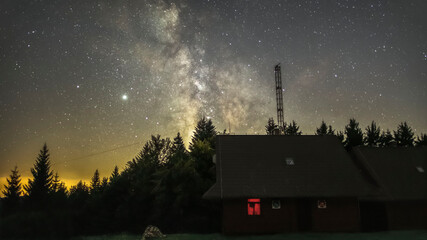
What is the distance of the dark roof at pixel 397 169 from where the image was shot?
28181 mm

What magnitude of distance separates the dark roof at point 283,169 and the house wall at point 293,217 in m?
0.97

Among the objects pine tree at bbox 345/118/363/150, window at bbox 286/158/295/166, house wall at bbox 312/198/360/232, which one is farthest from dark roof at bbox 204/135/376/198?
pine tree at bbox 345/118/363/150

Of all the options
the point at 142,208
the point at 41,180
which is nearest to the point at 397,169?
the point at 142,208

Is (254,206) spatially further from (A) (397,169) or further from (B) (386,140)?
(B) (386,140)

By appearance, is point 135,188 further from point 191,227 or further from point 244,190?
point 244,190

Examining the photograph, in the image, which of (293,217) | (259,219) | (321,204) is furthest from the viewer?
(321,204)

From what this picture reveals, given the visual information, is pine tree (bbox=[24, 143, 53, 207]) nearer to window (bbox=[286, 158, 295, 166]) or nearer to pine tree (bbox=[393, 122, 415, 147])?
window (bbox=[286, 158, 295, 166])

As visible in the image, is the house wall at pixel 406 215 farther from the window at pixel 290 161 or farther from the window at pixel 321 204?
the window at pixel 290 161

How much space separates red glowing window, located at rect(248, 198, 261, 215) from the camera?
2528 centimetres

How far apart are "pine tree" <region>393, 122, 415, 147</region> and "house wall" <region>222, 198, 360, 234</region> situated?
98.9 ft

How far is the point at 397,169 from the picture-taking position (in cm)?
3092

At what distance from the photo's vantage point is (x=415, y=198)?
27.5 meters

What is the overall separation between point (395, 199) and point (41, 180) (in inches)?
1903

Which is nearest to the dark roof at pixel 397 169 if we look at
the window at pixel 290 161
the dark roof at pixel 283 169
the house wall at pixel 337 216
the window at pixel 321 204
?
the dark roof at pixel 283 169
